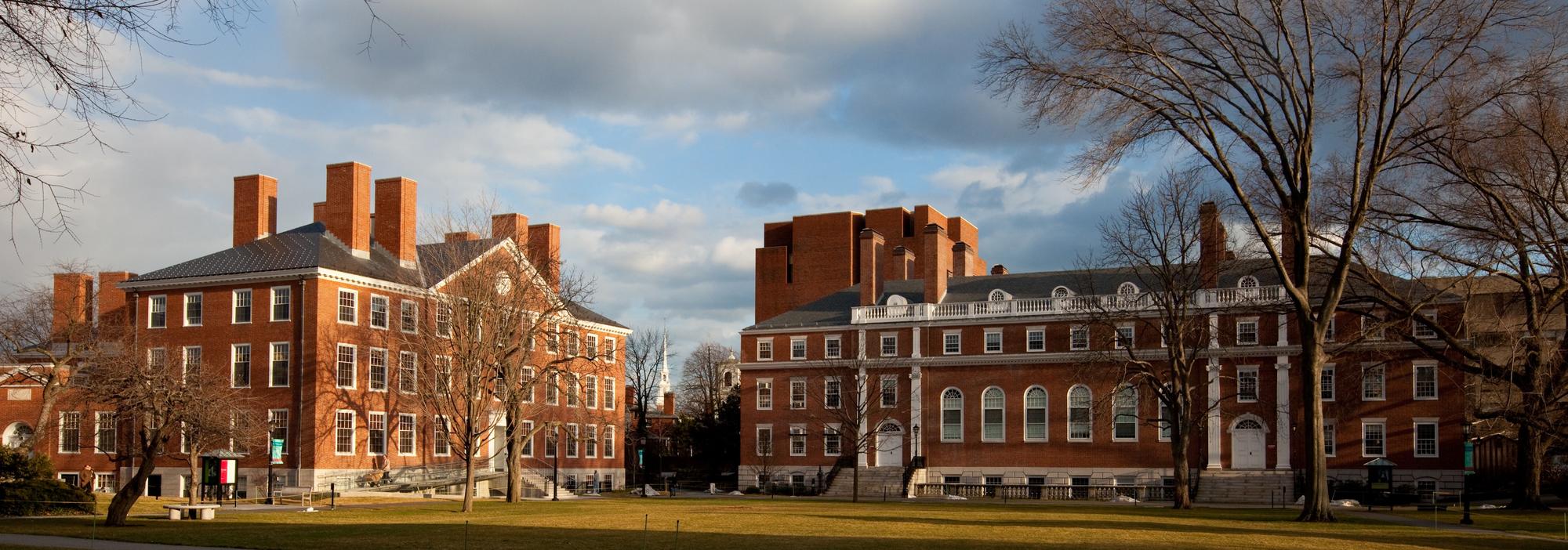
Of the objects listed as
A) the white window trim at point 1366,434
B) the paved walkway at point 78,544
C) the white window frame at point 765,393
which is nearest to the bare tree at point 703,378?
the white window frame at point 765,393

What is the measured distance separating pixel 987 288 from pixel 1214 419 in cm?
1399

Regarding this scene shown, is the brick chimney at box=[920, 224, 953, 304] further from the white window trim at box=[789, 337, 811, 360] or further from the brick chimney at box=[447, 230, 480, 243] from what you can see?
the brick chimney at box=[447, 230, 480, 243]

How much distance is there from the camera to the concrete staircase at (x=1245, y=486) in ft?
188

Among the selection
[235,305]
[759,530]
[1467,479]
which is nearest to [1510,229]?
[1467,479]

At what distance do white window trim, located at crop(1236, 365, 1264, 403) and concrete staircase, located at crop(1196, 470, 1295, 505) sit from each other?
3.28m

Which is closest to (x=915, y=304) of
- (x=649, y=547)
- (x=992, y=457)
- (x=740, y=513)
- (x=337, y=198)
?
(x=992, y=457)

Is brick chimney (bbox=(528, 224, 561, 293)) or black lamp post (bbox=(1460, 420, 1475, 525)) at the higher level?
brick chimney (bbox=(528, 224, 561, 293))

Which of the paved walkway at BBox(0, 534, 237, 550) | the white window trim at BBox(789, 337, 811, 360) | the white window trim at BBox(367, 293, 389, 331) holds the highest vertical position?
the white window trim at BBox(367, 293, 389, 331)

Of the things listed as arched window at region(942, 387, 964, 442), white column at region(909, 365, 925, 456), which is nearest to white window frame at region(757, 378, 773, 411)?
white column at region(909, 365, 925, 456)

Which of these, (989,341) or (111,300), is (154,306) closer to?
(111,300)

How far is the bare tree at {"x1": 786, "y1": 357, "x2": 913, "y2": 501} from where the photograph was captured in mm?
65875

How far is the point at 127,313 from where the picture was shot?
5669 cm

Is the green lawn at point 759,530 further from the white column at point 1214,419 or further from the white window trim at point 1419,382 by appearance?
the white window trim at point 1419,382

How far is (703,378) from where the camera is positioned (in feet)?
362
